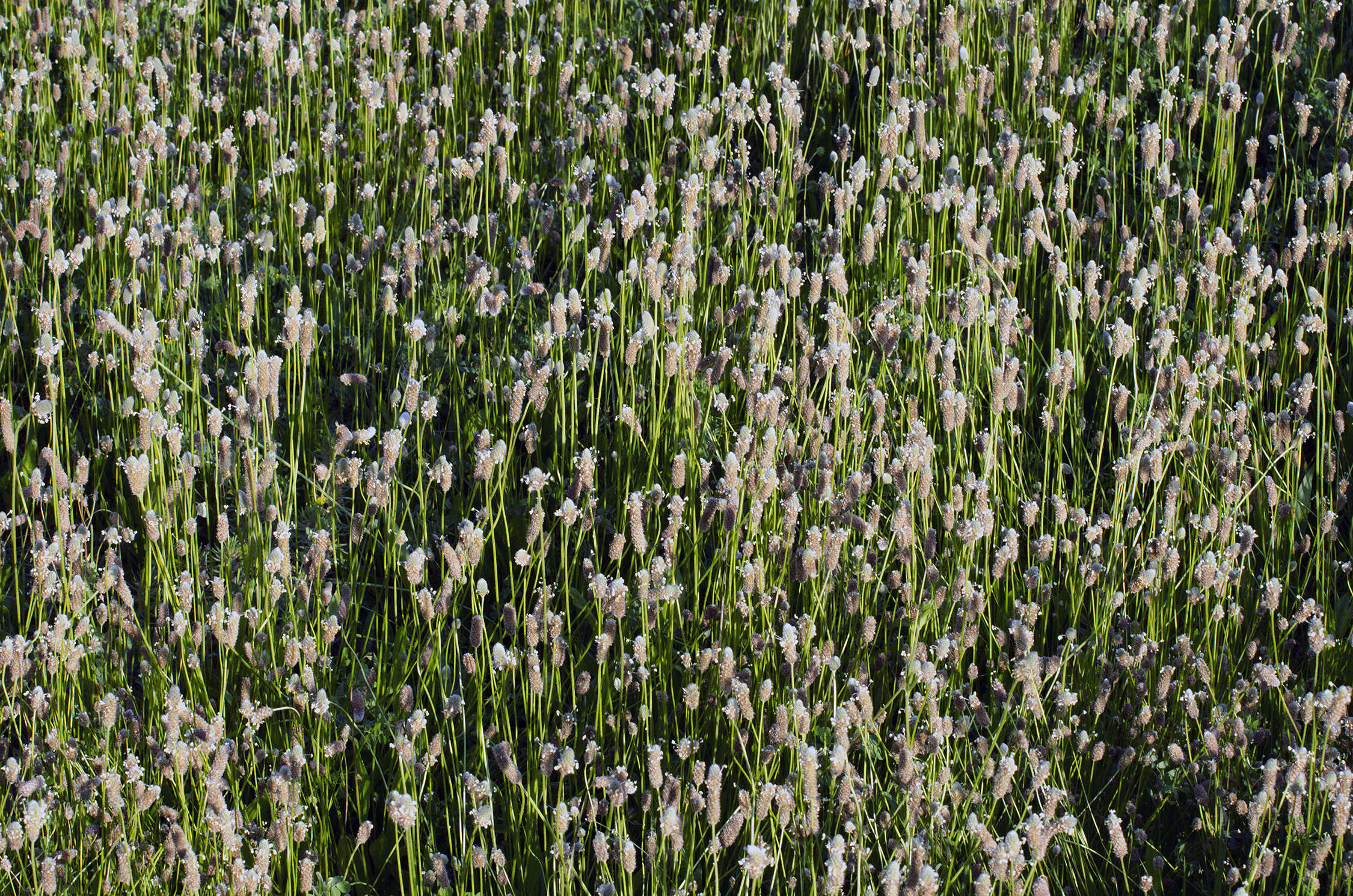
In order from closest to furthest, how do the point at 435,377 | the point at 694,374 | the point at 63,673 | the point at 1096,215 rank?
1. the point at 63,673
2. the point at 694,374
3. the point at 435,377
4. the point at 1096,215

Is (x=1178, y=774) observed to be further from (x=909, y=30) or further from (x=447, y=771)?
(x=909, y=30)

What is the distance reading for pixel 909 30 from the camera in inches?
152

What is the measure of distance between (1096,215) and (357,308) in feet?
6.12

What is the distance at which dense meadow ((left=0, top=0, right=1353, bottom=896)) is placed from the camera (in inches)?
75.4

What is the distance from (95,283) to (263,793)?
1.63m

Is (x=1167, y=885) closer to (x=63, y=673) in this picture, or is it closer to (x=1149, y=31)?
(x=63, y=673)

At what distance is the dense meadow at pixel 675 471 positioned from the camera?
75.4 inches

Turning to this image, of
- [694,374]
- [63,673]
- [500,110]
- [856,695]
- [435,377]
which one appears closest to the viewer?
[856,695]

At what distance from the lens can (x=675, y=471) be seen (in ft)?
6.93

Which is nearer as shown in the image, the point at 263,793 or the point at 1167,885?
the point at 263,793

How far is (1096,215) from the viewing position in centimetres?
312

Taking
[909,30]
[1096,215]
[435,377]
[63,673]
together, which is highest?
[909,30]

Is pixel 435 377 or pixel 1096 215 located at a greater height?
pixel 1096 215

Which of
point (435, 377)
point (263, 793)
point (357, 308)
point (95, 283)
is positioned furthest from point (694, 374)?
point (95, 283)
